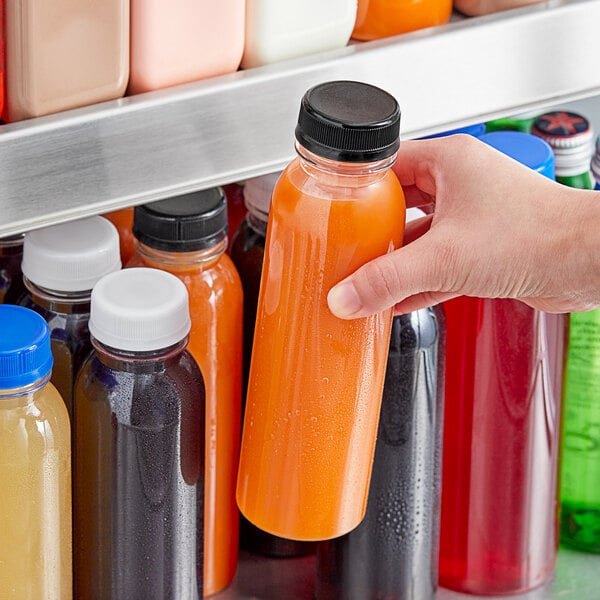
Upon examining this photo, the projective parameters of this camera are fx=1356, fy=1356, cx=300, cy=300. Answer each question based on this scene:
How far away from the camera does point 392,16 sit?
0.99 meters

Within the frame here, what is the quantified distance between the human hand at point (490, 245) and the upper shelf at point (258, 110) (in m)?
0.08

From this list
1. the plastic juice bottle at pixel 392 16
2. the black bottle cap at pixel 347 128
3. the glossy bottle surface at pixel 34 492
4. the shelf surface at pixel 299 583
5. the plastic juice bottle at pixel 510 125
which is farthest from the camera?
the plastic juice bottle at pixel 510 125

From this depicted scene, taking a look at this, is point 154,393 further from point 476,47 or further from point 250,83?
point 476,47

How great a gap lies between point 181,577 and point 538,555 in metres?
0.33

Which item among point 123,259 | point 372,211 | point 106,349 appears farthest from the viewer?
point 123,259

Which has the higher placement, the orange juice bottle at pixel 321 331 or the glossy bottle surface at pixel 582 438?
the orange juice bottle at pixel 321 331

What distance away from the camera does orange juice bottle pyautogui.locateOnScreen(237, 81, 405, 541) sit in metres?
0.80

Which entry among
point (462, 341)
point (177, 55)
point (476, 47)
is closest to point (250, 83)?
point (177, 55)

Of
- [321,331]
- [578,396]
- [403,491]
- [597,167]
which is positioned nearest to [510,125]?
[597,167]

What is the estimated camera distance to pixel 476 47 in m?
0.99

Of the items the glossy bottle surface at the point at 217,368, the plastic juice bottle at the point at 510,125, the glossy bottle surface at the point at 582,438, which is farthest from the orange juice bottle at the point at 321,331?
the plastic juice bottle at the point at 510,125

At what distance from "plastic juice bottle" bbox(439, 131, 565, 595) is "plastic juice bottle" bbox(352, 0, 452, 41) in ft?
0.45

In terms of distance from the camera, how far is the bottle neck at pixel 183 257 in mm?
981

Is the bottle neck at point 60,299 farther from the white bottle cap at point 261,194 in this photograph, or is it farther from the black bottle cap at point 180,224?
the white bottle cap at point 261,194
